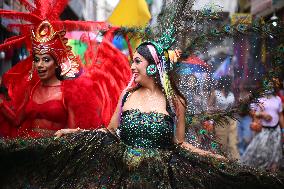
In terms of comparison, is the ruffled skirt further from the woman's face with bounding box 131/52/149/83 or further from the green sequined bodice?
the woman's face with bounding box 131/52/149/83

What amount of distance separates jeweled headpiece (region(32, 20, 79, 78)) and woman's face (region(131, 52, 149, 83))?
5.52ft

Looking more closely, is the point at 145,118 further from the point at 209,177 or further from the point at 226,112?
the point at 226,112

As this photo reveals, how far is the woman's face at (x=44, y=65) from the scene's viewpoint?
235 inches

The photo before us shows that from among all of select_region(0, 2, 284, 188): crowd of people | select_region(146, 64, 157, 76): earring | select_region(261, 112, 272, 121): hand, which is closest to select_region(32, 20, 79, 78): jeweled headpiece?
select_region(0, 2, 284, 188): crowd of people

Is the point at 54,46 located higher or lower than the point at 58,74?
higher

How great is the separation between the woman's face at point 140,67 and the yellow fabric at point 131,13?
464cm

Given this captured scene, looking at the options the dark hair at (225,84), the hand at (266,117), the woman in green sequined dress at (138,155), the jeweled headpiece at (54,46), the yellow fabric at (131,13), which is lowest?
the hand at (266,117)

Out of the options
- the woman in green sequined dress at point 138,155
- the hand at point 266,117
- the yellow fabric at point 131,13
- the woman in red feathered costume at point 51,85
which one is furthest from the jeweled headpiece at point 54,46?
the hand at point 266,117

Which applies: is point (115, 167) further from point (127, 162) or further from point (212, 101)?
point (212, 101)

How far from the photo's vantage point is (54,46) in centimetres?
608

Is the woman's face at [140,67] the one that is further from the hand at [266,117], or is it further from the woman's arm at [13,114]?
the hand at [266,117]

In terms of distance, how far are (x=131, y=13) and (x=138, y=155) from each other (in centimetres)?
569

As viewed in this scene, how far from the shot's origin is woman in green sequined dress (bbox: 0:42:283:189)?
165 inches

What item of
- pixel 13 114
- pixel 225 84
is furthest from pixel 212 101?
pixel 13 114
